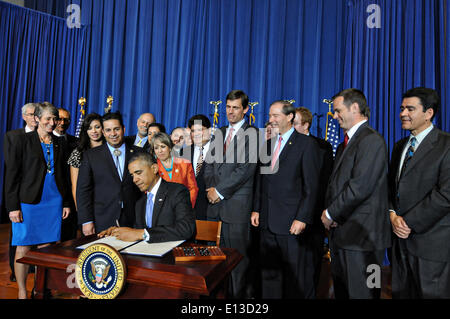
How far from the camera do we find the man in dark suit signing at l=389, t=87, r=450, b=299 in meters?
2.05

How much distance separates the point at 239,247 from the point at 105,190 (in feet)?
3.80

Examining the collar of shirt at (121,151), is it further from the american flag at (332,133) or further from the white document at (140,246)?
the american flag at (332,133)

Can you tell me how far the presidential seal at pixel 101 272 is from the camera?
4.22 ft

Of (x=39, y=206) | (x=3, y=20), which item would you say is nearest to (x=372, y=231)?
(x=39, y=206)

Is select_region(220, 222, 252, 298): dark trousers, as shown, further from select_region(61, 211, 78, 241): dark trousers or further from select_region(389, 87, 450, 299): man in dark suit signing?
select_region(61, 211, 78, 241): dark trousers

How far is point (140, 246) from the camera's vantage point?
5.25ft

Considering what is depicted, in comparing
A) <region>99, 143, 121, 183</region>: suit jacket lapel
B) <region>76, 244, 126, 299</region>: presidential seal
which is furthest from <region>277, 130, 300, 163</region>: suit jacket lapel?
<region>76, 244, 126, 299</region>: presidential seal

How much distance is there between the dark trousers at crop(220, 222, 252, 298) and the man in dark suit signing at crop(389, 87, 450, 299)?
1.11m

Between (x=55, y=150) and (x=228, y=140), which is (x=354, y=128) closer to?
(x=228, y=140)

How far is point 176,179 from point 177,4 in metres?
4.19

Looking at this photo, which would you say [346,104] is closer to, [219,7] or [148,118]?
[148,118]

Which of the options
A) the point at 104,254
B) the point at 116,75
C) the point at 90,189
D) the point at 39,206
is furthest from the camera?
the point at 116,75

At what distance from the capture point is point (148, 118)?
4164 millimetres

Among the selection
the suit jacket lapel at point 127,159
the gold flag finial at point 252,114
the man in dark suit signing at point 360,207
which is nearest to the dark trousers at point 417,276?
the man in dark suit signing at point 360,207
